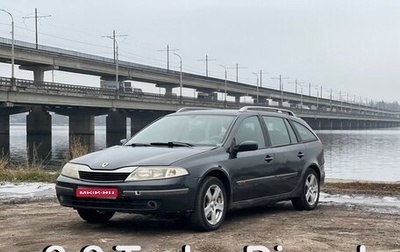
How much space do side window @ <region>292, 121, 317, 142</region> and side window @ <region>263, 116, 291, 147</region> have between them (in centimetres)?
39

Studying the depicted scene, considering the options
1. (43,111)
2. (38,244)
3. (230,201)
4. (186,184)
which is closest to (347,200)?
(230,201)

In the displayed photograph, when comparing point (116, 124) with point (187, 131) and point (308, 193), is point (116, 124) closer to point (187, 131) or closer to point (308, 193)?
point (308, 193)

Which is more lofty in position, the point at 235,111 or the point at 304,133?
the point at 235,111

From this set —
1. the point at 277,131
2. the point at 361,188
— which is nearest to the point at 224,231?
the point at 277,131

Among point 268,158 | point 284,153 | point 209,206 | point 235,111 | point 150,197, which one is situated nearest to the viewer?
point 150,197

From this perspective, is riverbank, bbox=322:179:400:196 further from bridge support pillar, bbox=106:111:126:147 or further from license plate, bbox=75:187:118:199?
bridge support pillar, bbox=106:111:126:147

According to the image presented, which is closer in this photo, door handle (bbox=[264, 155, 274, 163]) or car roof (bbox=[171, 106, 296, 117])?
door handle (bbox=[264, 155, 274, 163])

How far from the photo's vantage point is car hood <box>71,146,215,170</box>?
21.4 ft

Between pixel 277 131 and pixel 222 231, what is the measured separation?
2359mm

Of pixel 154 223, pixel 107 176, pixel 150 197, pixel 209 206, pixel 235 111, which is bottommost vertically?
pixel 154 223

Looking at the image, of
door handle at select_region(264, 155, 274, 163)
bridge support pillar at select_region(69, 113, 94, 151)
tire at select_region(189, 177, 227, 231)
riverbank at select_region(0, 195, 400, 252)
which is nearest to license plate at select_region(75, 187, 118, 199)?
riverbank at select_region(0, 195, 400, 252)

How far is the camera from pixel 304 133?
30.3 feet

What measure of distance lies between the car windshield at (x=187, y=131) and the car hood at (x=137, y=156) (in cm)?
32

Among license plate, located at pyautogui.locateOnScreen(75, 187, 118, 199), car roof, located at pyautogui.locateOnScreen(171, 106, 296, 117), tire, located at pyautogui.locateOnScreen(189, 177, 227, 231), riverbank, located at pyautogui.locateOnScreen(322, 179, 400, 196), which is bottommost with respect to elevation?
riverbank, located at pyautogui.locateOnScreen(322, 179, 400, 196)
